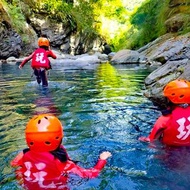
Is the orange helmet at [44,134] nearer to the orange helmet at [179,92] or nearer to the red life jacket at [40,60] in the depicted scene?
the orange helmet at [179,92]

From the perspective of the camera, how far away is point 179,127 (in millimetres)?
4086

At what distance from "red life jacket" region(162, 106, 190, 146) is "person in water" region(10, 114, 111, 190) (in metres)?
1.26

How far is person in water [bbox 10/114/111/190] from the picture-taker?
3.00 meters

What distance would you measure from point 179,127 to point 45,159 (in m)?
1.79

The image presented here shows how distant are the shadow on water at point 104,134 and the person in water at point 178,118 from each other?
0.51 ft

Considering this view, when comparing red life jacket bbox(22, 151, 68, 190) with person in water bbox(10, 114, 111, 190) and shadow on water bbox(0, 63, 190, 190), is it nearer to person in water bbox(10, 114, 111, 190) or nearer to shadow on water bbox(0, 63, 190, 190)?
person in water bbox(10, 114, 111, 190)

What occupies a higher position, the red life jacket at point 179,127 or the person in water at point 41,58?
the person in water at point 41,58

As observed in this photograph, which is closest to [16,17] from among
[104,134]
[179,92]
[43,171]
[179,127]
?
[104,134]

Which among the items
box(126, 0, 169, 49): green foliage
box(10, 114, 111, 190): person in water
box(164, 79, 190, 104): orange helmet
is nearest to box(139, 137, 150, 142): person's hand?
box(164, 79, 190, 104): orange helmet

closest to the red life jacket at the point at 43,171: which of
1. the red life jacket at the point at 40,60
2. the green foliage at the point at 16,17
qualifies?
the red life jacket at the point at 40,60

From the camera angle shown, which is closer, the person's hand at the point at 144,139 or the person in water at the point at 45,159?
the person in water at the point at 45,159

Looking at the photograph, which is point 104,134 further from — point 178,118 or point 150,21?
point 150,21

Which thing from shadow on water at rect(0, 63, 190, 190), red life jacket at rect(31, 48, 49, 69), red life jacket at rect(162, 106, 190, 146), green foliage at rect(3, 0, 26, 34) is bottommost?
shadow on water at rect(0, 63, 190, 190)

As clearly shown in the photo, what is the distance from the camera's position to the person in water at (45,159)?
9.84ft
